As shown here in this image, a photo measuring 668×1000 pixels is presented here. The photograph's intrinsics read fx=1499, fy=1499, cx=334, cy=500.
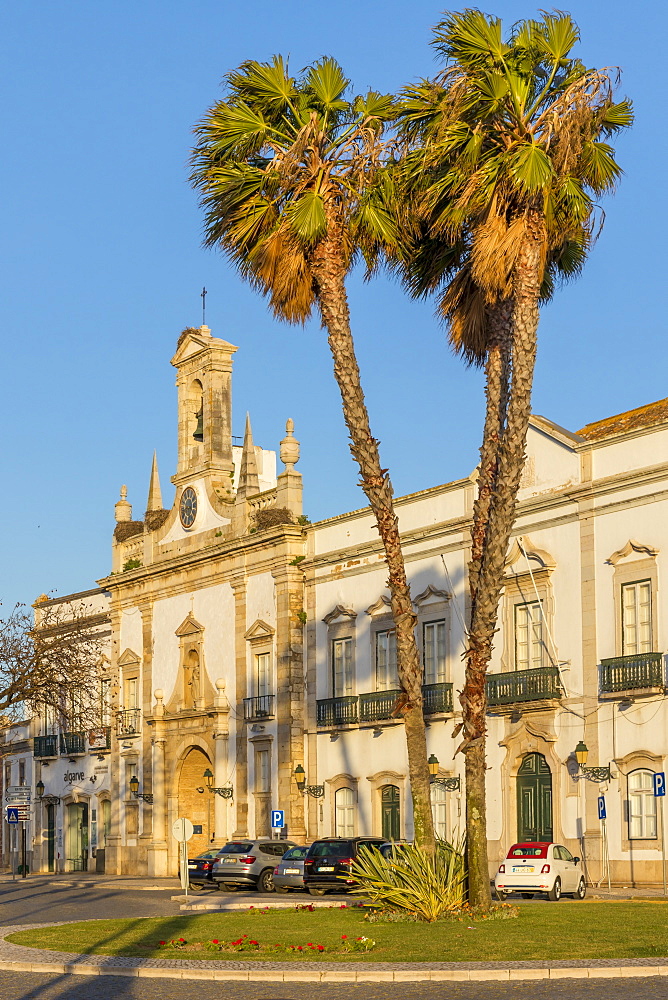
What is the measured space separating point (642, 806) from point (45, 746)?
32537mm

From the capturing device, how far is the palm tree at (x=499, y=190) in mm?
22141

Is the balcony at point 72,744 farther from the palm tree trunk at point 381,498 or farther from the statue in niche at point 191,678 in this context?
the palm tree trunk at point 381,498

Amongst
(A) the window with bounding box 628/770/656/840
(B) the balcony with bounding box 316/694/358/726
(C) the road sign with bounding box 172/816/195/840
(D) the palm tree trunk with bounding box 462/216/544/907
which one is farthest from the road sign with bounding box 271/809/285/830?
(D) the palm tree trunk with bounding box 462/216/544/907

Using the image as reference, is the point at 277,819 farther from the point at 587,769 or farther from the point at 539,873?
the point at 539,873

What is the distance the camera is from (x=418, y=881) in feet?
70.6

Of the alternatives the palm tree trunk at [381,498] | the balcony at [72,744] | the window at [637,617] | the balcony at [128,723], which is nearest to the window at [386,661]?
the window at [637,617]

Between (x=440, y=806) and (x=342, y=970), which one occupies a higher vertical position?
(x=440, y=806)

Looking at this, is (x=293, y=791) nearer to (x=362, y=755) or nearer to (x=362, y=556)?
(x=362, y=755)

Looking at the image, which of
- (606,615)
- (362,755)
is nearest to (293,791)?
(362,755)

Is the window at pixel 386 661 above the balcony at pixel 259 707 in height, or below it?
above

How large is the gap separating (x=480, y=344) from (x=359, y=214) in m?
3.06

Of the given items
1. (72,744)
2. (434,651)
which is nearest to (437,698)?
(434,651)

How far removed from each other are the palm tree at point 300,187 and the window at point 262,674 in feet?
67.9

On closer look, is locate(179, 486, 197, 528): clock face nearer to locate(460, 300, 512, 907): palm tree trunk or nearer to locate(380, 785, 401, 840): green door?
locate(380, 785, 401, 840): green door
